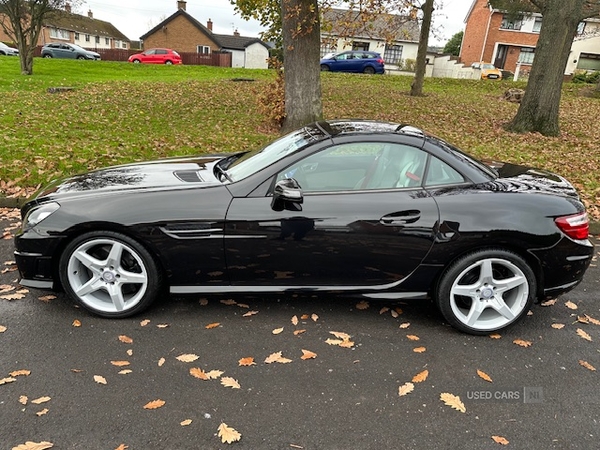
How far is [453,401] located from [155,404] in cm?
173

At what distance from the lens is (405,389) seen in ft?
8.66

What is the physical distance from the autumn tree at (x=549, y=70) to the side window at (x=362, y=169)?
8.10 metres

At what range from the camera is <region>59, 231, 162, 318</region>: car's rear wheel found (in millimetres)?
3057

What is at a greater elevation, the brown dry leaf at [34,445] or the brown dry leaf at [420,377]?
the brown dry leaf at [420,377]

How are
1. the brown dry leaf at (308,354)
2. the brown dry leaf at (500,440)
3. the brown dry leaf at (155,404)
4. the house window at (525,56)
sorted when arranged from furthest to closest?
the house window at (525,56) < the brown dry leaf at (308,354) < the brown dry leaf at (155,404) < the brown dry leaf at (500,440)

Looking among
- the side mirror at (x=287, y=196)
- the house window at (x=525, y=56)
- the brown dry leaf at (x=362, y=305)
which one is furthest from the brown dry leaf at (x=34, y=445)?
the house window at (x=525, y=56)

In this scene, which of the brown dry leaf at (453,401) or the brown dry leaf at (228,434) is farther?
the brown dry leaf at (453,401)

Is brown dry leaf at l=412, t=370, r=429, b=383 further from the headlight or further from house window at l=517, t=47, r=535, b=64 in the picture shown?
house window at l=517, t=47, r=535, b=64

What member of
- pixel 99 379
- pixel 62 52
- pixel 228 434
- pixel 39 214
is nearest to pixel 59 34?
pixel 62 52

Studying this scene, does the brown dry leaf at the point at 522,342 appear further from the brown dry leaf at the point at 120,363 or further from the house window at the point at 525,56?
the house window at the point at 525,56

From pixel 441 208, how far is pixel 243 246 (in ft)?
4.66

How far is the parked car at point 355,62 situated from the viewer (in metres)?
27.0

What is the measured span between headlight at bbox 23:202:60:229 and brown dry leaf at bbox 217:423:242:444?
195 cm

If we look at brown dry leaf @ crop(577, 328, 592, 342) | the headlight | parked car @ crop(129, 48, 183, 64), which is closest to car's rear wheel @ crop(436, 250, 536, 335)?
brown dry leaf @ crop(577, 328, 592, 342)
